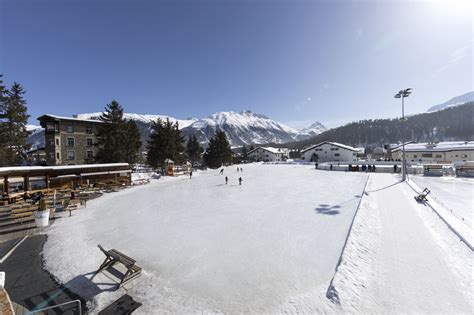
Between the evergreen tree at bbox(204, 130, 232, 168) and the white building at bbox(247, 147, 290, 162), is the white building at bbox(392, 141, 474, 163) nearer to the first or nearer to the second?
the white building at bbox(247, 147, 290, 162)

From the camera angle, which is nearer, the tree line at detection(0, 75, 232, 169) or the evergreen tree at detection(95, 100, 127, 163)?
the tree line at detection(0, 75, 232, 169)

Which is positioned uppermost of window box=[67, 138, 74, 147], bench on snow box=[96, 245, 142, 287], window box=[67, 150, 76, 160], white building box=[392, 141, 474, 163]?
window box=[67, 138, 74, 147]

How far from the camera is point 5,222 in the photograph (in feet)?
37.1

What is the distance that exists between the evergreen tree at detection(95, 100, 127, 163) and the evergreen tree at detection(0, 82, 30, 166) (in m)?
9.70

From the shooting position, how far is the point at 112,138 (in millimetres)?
31906

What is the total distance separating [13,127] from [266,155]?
8866cm

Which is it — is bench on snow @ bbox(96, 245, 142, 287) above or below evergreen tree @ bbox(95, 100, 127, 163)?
below

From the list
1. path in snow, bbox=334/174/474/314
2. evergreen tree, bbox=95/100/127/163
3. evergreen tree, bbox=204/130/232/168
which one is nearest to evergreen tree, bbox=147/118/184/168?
evergreen tree, bbox=95/100/127/163

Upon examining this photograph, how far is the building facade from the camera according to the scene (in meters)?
37.3

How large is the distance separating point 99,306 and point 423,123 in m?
182

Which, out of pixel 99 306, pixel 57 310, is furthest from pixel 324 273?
pixel 57 310

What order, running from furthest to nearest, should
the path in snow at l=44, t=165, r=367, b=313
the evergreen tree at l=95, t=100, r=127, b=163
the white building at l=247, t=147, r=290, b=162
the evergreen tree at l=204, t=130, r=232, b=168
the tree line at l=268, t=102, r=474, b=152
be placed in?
the tree line at l=268, t=102, r=474, b=152, the white building at l=247, t=147, r=290, b=162, the evergreen tree at l=204, t=130, r=232, b=168, the evergreen tree at l=95, t=100, r=127, b=163, the path in snow at l=44, t=165, r=367, b=313

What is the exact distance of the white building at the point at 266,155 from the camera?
99706mm

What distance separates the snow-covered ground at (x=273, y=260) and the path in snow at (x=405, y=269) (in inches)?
1.1
